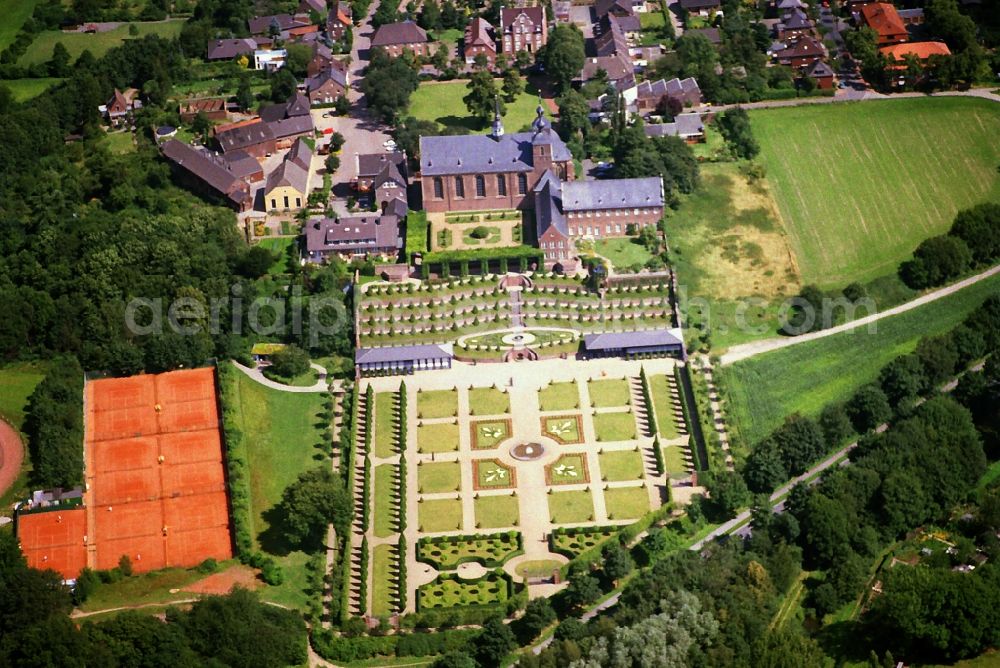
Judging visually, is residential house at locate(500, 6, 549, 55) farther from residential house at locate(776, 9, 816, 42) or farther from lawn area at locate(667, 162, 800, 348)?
lawn area at locate(667, 162, 800, 348)

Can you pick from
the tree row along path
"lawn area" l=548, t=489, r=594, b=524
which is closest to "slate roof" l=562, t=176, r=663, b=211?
the tree row along path

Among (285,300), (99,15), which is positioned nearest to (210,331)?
(285,300)

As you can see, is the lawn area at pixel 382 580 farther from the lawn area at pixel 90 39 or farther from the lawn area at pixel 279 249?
the lawn area at pixel 90 39

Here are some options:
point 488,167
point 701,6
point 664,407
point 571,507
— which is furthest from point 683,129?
point 571,507

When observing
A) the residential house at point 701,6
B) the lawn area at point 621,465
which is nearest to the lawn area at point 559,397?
the lawn area at point 621,465

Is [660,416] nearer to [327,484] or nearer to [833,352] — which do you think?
[833,352]

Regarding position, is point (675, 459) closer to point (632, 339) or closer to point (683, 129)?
point (632, 339)
